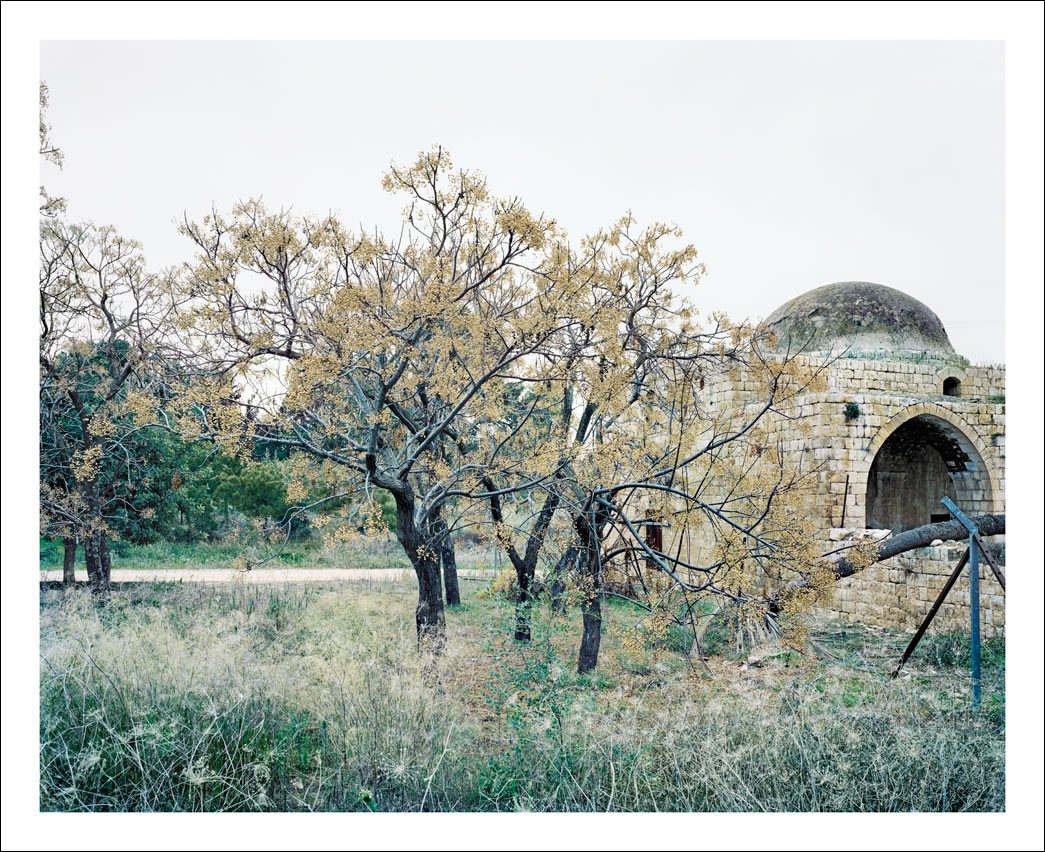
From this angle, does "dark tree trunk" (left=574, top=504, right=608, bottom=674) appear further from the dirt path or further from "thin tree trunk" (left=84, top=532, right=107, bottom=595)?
"thin tree trunk" (left=84, top=532, right=107, bottom=595)

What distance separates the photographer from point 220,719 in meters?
3.87

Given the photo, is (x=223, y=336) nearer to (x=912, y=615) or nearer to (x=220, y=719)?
(x=220, y=719)

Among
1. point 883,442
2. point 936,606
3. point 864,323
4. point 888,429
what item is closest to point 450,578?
point 936,606

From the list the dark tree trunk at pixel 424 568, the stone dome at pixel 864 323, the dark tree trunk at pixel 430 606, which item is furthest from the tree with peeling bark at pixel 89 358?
the stone dome at pixel 864 323

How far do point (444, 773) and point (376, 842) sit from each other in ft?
1.47

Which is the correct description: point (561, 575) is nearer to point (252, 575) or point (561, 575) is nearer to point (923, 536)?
point (252, 575)

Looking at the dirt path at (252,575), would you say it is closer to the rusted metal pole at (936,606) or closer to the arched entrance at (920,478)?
the rusted metal pole at (936,606)

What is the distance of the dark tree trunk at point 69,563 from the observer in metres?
5.34

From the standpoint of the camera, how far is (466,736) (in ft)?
13.0

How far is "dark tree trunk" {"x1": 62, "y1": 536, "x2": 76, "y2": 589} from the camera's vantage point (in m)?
5.34

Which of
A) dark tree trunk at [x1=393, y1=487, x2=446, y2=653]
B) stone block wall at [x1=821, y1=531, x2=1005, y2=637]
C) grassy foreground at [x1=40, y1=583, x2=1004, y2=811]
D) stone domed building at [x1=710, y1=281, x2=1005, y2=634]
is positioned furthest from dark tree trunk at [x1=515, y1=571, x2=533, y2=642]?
stone domed building at [x1=710, y1=281, x2=1005, y2=634]

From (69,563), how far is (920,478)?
11296mm

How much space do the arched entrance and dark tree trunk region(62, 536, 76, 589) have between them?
9.72 meters
